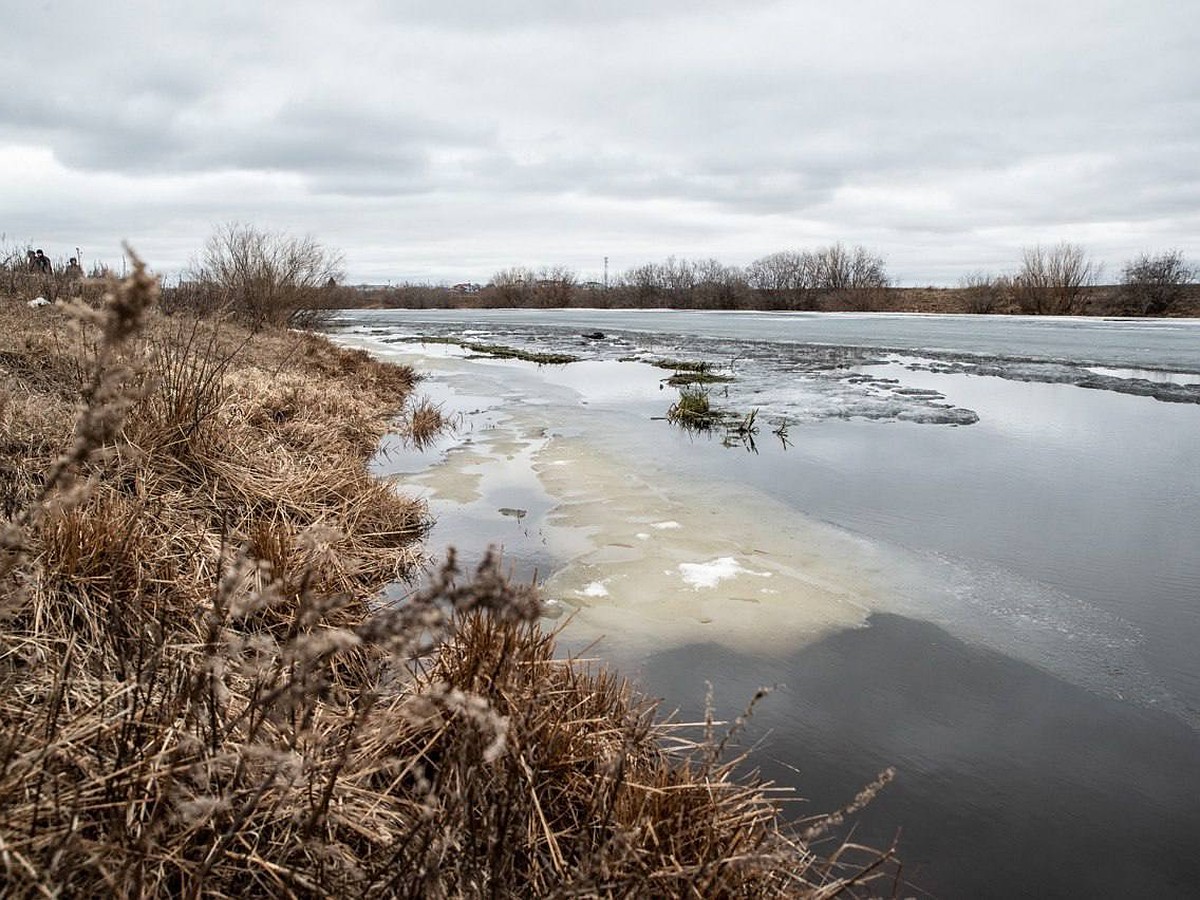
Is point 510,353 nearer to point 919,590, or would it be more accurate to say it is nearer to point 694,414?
point 694,414

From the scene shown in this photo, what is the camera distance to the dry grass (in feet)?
5.04

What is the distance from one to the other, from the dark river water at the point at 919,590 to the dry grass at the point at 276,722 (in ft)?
1.93

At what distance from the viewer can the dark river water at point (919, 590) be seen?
307 cm

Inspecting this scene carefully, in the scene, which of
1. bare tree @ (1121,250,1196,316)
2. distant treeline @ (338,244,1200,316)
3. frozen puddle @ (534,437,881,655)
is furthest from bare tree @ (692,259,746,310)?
frozen puddle @ (534,437,881,655)

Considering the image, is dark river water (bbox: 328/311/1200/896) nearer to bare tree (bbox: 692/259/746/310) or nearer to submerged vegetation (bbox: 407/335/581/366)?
submerged vegetation (bbox: 407/335/581/366)

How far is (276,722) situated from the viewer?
7.57 feet

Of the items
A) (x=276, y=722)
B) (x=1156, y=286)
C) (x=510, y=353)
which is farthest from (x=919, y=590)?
(x=1156, y=286)

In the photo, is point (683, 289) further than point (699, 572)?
Yes

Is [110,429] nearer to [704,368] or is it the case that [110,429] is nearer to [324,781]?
[324,781]

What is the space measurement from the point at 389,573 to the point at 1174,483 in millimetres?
7725

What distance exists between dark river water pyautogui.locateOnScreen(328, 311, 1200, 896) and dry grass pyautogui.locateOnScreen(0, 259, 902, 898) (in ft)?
1.93

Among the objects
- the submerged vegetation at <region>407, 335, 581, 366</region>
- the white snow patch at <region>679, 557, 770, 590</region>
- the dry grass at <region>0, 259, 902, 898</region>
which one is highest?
the submerged vegetation at <region>407, 335, 581, 366</region>

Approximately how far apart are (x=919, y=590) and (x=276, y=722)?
427 centimetres

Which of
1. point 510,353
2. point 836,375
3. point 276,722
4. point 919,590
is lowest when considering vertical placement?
point 919,590
